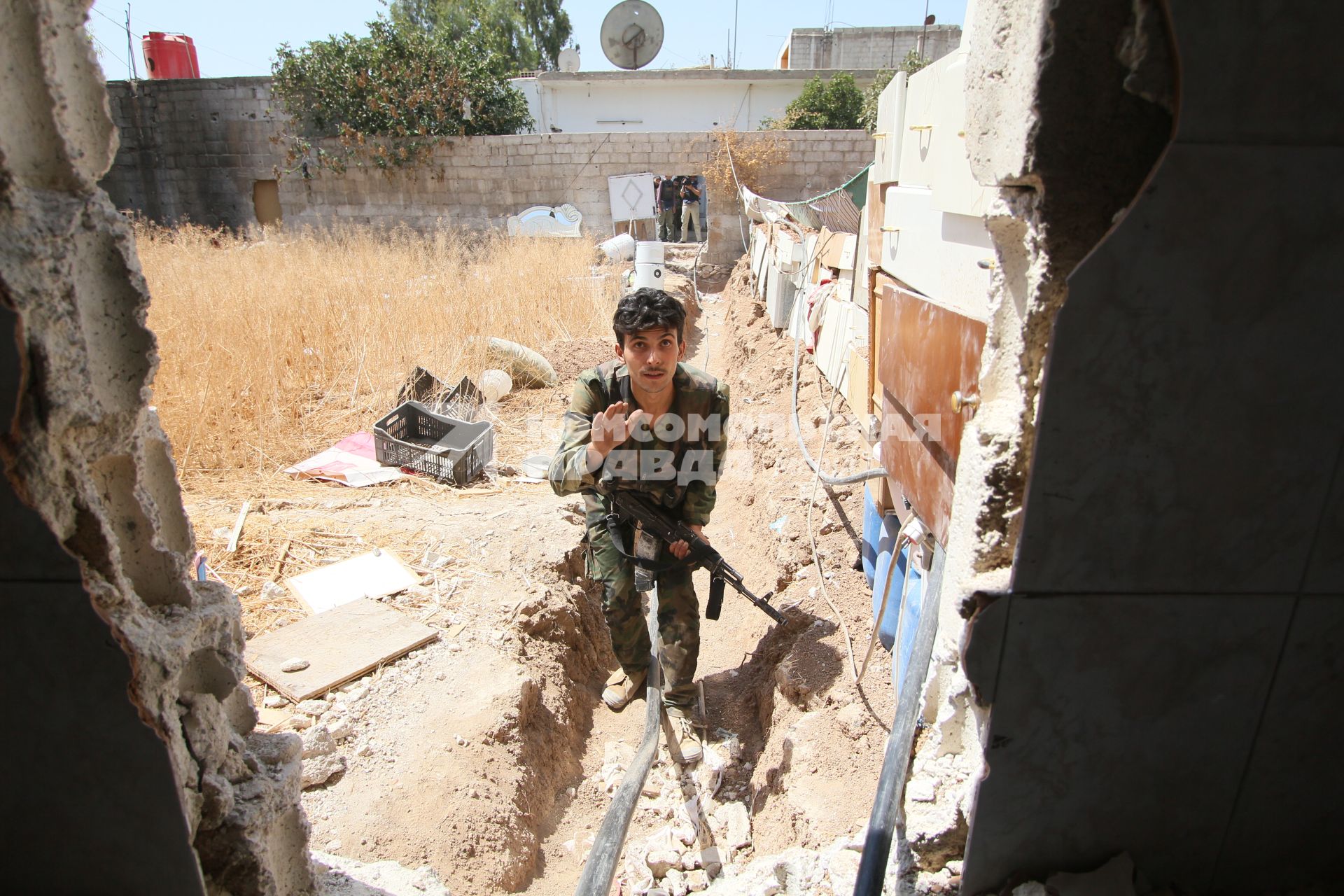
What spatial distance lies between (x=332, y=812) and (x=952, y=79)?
3195 mm

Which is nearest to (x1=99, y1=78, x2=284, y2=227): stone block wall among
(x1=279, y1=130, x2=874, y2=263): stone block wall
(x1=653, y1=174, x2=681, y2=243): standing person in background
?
(x1=279, y1=130, x2=874, y2=263): stone block wall

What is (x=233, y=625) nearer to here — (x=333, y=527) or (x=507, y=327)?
(x=333, y=527)

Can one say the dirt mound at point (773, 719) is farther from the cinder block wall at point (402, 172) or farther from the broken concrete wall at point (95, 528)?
the cinder block wall at point (402, 172)

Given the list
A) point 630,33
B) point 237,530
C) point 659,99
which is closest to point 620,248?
point 237,530

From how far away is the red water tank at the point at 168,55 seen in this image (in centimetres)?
1694

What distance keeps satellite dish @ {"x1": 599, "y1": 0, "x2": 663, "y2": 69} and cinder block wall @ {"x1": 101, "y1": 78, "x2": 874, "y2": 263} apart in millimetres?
7658

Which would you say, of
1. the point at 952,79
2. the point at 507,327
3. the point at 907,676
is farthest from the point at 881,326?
the point at 507,327

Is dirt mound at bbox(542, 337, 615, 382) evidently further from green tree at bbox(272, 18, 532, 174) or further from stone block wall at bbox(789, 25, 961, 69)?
stone block wall at bbox(789, 25, 961, 69)

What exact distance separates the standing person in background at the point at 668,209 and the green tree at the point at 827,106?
3.36 meters

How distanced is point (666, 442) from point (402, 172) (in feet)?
45.7

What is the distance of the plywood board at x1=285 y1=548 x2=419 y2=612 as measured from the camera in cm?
346

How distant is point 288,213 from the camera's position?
50.4ft

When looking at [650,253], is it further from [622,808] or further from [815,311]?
[622,808]

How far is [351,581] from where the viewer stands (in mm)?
3604
